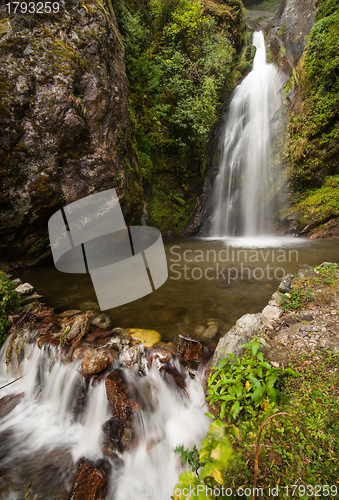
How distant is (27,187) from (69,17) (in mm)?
4447

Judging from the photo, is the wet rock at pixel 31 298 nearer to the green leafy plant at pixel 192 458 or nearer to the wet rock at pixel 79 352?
the wet rock at pixel 79 352

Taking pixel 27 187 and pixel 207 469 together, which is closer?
pixel 207 469

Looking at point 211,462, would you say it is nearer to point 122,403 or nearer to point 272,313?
point 122,403

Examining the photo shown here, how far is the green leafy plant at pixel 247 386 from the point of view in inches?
75.8

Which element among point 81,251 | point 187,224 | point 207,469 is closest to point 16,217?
point 81,251

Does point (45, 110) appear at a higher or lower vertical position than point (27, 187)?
higher

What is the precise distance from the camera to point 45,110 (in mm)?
5121

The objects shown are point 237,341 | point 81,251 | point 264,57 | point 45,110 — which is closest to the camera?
point 237,341

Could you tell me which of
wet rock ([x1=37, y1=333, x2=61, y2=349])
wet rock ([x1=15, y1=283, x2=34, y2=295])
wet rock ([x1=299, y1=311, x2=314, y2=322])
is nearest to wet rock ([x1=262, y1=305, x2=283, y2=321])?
wet rock ([x1=299, y1=311, x2=314, y2=322])

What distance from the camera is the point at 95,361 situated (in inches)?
116

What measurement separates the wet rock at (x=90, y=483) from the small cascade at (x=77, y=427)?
82 millimetres

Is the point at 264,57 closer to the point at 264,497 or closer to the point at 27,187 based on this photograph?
the point at 27,187

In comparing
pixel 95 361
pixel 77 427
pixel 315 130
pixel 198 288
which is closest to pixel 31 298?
pixel 95 361

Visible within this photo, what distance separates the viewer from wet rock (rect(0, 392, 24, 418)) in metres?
3.02
